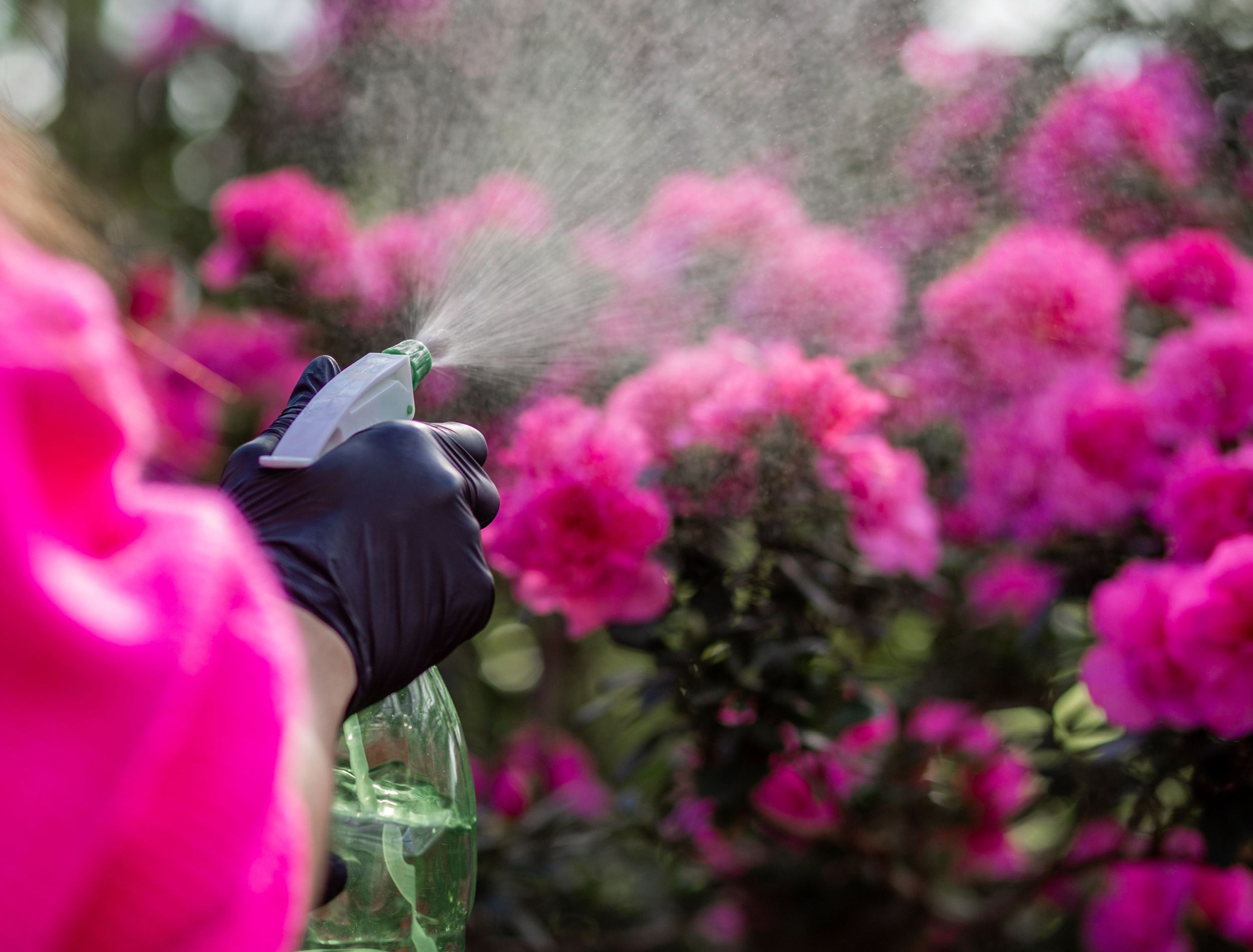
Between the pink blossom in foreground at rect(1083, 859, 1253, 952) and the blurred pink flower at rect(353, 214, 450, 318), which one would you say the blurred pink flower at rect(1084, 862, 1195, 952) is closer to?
the pink blossom in foreground at rect(1083, 859, 1253, 952)

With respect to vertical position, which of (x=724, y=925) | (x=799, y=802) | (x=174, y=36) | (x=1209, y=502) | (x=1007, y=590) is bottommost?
(x=724, y=925)

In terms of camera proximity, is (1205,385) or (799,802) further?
(799,802)

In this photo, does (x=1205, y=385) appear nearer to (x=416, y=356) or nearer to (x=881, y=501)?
(x=881, y=501)

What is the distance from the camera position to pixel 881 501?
141 centimetres

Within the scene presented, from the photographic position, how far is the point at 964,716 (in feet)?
A: 6.59

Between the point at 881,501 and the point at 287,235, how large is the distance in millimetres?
1355

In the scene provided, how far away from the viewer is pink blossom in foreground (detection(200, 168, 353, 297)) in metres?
2.16

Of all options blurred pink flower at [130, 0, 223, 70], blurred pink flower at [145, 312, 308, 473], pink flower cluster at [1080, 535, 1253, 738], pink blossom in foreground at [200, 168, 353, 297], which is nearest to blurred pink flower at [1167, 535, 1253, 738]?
pink flower cluster at [1080, 535, 1253, 738]

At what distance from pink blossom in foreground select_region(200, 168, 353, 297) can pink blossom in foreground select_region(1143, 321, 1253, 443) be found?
1.48m

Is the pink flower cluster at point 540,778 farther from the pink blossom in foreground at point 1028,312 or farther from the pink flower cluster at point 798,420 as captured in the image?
the pink blossom in foreground at point 1028,312

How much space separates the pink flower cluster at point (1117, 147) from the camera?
1.85 metres

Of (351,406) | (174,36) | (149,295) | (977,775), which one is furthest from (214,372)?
(351,406)

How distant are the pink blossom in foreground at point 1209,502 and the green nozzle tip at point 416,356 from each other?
0.97m

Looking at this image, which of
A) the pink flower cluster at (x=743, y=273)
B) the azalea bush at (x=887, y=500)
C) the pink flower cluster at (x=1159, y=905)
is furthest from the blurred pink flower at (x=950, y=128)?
the pink flower cluster at (x=1159, y=905)
